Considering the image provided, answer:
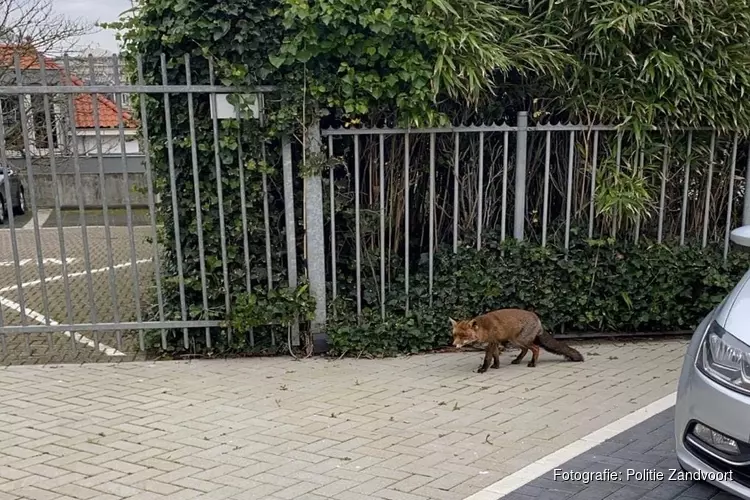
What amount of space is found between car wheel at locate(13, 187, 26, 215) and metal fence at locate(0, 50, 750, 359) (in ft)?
43.6

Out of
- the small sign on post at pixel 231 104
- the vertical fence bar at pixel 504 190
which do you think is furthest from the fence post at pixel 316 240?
the vertical fence bar at pixel 504 190

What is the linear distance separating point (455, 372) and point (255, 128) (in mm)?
2498

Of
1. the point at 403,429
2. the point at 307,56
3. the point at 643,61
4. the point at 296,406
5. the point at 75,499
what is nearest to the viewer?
the point at 75,499

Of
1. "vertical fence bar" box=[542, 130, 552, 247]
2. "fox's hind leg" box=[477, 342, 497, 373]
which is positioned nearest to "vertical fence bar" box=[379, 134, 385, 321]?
"fox's hind leg" box=[477, 342, 497, 373]

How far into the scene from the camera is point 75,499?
337cm

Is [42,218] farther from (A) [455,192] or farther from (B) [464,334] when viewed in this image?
(B) [464,334]

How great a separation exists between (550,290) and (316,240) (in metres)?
2.10

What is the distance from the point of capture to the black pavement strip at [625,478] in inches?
132

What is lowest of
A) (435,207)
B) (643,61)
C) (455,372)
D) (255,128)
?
(455,372)

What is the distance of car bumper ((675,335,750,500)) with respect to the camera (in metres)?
2.77

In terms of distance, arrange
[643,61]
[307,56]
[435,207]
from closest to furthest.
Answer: [307,56], [643,61], [435,207]

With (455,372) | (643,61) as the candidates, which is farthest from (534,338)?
(643,61)

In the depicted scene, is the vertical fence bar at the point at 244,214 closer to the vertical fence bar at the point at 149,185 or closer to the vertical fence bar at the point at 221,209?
the vertical fence bar at the point at 221,209

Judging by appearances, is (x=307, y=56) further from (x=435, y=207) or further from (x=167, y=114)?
(x=435, y=207)
